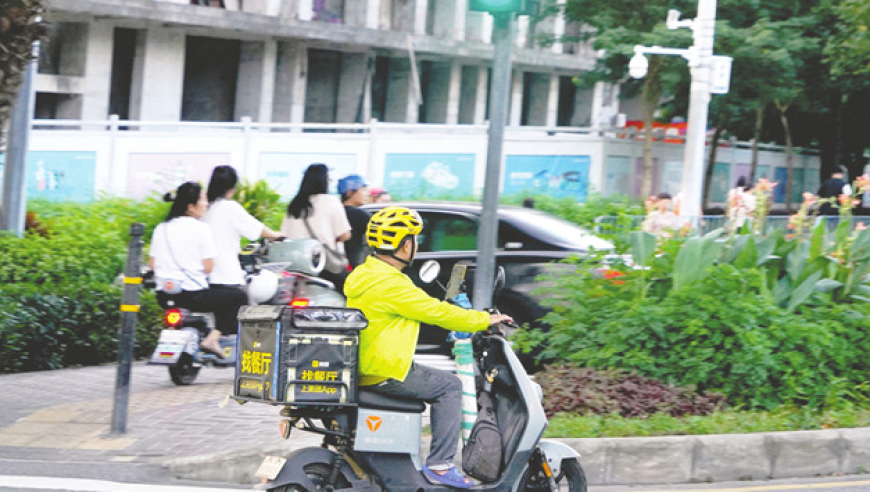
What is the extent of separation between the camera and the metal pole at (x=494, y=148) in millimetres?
8430

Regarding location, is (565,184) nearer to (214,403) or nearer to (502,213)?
(502,213)

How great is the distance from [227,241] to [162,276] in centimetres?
67

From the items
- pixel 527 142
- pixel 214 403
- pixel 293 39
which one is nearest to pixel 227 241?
pixel 214 403

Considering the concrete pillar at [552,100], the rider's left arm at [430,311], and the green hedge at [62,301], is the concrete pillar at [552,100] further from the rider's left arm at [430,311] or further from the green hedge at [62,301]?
the rider's left arm at [430,311]

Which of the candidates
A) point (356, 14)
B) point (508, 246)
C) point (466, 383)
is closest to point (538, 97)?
point (356, 14)

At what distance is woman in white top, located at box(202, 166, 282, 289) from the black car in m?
1.62

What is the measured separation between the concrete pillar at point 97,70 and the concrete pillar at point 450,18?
42.5ft

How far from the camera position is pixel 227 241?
1023 centimetres

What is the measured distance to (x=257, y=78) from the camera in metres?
38.7

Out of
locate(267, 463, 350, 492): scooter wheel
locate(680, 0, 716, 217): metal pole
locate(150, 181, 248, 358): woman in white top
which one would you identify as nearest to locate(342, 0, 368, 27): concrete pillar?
locate(680, 0, 716, 217): metal pole

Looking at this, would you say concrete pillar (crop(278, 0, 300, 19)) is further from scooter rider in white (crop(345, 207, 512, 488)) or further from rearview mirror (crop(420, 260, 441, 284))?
rearview mirror (crop(420, 260, 441, 284))

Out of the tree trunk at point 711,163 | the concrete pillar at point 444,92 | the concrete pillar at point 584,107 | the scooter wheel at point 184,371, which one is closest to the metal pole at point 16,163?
the scooter wheel at point 184,371

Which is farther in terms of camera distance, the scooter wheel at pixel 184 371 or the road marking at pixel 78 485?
the scooter wheel at pixel 184 371

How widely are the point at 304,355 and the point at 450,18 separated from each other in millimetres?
39671
